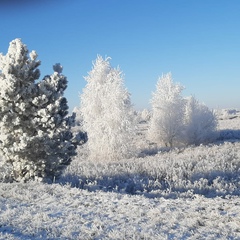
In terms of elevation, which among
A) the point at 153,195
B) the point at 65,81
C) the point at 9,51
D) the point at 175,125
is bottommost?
the point at 153,195

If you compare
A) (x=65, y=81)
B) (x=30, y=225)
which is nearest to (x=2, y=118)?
(x=65, y=81)

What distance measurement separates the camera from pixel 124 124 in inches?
1104

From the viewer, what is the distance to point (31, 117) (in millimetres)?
15367

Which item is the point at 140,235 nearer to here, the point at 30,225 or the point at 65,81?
the point at 30,225

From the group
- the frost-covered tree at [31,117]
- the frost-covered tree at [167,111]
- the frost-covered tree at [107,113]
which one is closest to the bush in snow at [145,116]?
the frost-covered tree at [167,111]

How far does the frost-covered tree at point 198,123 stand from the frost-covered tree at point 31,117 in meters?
21.1

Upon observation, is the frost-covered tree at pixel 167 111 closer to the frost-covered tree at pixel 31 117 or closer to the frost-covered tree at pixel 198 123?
the frost-covered tree at pixel 198 123

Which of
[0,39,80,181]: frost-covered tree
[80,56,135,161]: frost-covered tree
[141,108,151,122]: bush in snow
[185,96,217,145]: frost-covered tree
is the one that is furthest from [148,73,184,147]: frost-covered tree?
[141,108,151,122]: bush in snow

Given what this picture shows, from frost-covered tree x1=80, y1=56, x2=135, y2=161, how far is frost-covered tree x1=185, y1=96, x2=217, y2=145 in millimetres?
8659

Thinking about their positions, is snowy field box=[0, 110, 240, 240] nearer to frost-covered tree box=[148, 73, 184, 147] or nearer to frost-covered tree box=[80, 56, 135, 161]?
frost-covered tree box=[80, 56, 135, 161]

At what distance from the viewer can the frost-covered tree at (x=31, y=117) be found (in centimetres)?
1469

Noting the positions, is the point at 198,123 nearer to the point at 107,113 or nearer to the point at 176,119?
the point at 176,119

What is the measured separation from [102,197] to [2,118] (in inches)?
248

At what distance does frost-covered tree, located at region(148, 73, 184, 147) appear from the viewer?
3297 centimetres
